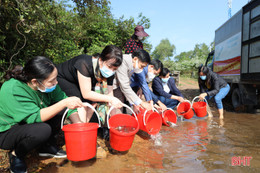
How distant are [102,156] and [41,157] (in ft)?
2.46

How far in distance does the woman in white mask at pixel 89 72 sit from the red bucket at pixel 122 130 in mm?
320

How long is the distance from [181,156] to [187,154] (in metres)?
0.12

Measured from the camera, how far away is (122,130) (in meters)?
2.52

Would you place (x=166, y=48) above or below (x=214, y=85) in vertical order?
above

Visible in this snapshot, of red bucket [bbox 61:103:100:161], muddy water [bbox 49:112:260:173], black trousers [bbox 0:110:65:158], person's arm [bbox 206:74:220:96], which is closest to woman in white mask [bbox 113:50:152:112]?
muddy water [bbox 49:112:260:173]

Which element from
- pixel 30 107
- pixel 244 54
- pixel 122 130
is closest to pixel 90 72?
pixel 30 107

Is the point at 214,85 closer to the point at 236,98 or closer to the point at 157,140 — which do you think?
the point at 236,98

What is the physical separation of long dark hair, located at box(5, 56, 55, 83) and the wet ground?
3.32ft

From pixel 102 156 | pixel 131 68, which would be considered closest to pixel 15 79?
pixel 102 156

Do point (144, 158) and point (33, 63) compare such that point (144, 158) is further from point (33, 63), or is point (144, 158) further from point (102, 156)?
point (33, 63)

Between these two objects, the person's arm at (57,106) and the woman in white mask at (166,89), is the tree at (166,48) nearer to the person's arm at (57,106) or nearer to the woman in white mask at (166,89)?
Answer: the woman in white mask at (166,89)

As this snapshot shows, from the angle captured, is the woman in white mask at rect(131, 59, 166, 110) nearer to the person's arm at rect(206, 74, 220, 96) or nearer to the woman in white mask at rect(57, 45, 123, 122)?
the woman in white mask at rect(57, 45, 123, 122)

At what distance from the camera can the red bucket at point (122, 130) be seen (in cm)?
208

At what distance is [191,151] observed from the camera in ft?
8.44
